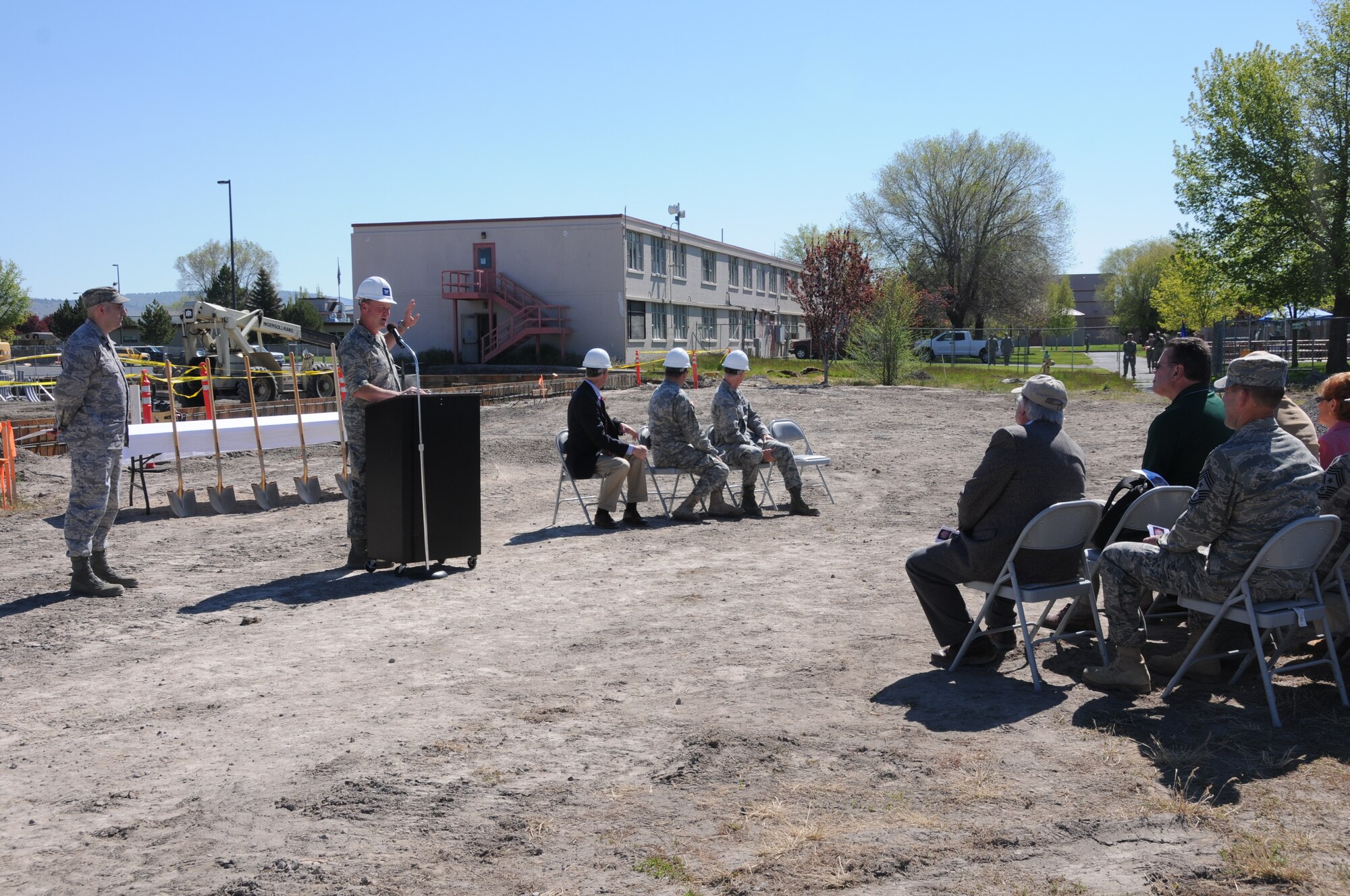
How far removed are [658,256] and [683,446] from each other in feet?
143

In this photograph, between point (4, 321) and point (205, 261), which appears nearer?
point (4, 321)

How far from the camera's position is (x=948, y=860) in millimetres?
3523

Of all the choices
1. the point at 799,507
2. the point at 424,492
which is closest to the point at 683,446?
the point at 799,507

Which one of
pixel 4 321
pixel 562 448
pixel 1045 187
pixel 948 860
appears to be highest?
pixel 1045 187

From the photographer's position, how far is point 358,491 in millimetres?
8273

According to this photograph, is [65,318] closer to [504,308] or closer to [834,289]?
[504,308]

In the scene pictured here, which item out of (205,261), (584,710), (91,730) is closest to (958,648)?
(584,710)

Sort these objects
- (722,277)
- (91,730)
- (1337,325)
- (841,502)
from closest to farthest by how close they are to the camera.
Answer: (91,730) < (841,502) < (1337,325) < (722,277)

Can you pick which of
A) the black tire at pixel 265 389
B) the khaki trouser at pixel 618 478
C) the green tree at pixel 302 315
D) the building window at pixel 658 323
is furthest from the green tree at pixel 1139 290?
the khaki trouser at pixel 618 478

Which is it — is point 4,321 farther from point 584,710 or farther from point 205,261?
point 584,710

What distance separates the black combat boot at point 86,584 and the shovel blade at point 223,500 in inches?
156

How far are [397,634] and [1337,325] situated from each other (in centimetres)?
3368

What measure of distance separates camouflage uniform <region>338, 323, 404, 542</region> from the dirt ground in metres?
0.72

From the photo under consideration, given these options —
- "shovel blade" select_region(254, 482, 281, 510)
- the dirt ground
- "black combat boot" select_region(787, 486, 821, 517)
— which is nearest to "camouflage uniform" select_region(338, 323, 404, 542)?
the dirt ground
